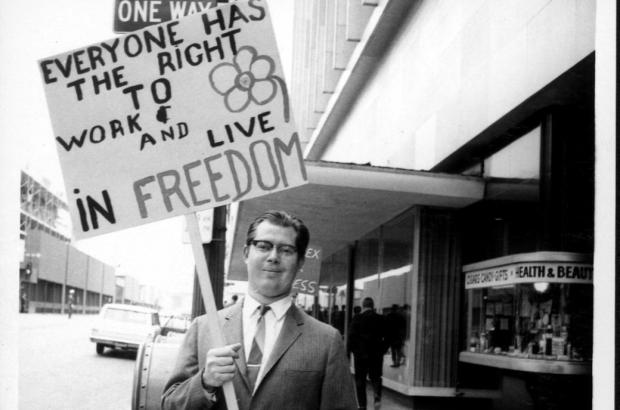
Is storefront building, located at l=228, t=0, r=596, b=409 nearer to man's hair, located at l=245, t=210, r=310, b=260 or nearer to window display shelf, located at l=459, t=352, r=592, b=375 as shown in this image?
window display shelf, located at l=459, t=352, r=592, b=375

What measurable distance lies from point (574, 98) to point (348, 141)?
1354 centimetres

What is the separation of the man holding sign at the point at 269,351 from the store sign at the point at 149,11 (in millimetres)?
3071

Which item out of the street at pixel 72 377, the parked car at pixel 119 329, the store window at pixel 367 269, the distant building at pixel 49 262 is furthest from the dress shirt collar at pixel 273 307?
the distant building at pixel 49 262

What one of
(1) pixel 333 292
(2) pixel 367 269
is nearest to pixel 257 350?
(2) pixel 367 269

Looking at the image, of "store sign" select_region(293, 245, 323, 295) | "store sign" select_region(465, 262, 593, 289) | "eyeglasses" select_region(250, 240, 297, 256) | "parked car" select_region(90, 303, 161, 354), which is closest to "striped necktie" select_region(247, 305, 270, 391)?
"eyeglasses" select_region(250, 240, 297, 256)

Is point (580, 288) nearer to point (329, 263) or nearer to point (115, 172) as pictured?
point (115, 172)

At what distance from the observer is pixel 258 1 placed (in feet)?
10.8

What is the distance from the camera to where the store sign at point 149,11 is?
5.64 meters

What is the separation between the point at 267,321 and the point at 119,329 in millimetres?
21282

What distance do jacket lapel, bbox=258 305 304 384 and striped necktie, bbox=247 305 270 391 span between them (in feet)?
0.15

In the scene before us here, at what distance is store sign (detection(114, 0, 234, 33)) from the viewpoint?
18.5ft

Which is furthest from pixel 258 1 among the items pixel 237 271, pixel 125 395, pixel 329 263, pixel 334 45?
pixel 237 271

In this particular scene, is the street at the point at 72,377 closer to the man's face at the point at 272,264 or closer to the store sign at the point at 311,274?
the store sign at the point at 311,274

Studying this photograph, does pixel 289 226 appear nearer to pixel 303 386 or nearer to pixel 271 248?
pixel 271 248
